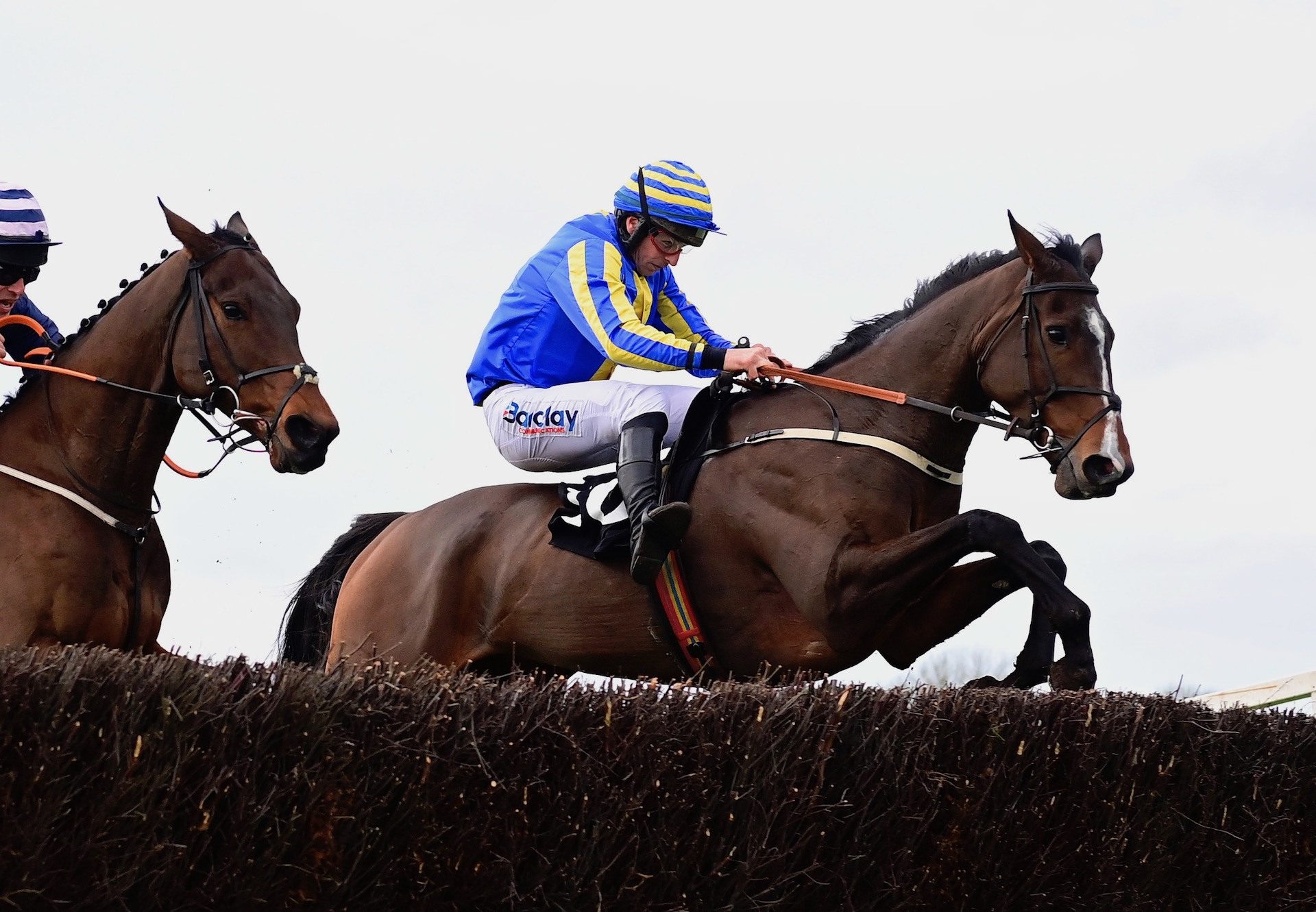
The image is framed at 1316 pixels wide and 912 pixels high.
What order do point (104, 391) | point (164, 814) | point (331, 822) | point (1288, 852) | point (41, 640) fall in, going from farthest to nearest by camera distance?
point (104, 391) < point (41, 640) < point (1288, 852) < point (331, 822) < point (164, 814)

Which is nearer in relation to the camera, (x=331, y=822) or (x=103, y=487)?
(x=331, y=822)

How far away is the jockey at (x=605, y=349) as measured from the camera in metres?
6.13

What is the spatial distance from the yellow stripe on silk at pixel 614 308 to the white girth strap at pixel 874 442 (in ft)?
1.69

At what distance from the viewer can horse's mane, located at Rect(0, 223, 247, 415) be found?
6.04 m

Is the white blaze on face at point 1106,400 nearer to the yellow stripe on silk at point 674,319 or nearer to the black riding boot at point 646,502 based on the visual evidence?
the black riding boot at point 646,502

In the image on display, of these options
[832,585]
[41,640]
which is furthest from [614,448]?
[41,640]

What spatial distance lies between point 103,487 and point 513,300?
1843 millimetres

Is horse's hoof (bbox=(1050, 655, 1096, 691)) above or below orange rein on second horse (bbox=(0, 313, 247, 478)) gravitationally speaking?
below

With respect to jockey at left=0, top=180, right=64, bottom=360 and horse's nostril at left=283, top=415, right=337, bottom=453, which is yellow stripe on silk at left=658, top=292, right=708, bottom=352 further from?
jockey at left=0, top=180, right=64, bottom=360

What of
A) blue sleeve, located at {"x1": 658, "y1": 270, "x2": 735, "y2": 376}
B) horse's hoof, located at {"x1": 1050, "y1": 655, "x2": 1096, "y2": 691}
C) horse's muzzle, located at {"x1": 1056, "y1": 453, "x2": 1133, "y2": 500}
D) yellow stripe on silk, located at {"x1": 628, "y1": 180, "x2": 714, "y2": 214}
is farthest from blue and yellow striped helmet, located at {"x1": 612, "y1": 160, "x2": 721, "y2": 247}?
horse's hoof, located at {"x1": 1050, "y1": 655, "x2": 1096, "y2": 691}

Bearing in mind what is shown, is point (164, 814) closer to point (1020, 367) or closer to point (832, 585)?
point (832, 585)

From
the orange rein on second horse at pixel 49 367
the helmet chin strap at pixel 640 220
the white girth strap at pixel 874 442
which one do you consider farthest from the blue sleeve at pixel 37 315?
the white girth strap at pixel 874 442

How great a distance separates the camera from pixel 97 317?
6160 millimetres

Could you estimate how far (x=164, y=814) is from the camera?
329 centimetres
